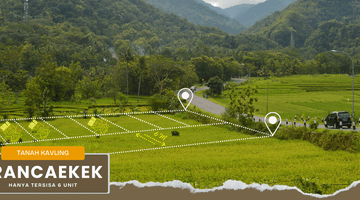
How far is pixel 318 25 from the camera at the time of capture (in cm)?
15350

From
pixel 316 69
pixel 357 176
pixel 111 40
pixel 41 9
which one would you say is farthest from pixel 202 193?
pixel 41 9

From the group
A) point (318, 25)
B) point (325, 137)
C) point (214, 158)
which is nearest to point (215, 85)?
point (325, 137)

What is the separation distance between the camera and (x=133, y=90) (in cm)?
4494

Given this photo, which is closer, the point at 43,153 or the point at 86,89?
the point at 43,153

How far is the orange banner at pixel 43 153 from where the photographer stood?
6.04 metres

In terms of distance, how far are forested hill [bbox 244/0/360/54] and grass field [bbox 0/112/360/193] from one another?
120 m

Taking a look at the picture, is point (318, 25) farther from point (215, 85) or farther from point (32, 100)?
point (32, 100)

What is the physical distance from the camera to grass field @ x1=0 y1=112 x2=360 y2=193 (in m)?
9.40

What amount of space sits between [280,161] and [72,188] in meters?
8.58

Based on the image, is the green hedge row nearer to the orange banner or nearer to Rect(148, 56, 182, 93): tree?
the orange banner

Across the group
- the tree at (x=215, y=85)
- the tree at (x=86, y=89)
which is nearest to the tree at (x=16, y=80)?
the tree at (x=86, y=89)

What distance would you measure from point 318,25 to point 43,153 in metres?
173

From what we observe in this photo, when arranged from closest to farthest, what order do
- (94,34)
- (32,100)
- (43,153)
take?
1. (43,153)
2. (32,100)
3. (94,34)

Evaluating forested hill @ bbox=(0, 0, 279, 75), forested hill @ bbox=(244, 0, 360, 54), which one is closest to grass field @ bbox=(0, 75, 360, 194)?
forested hill @ bbox=(0, 0, 279, 75)
